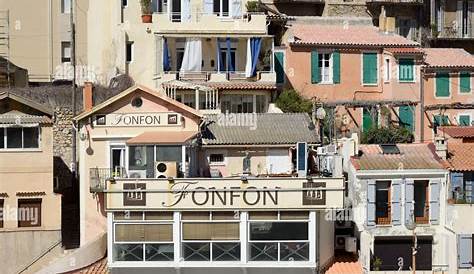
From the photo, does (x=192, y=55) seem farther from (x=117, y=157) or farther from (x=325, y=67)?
(x=117, y=157)

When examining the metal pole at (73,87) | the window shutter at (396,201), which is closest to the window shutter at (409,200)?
the window shutter at (396,201)

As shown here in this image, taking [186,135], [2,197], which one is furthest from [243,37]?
[2,197]

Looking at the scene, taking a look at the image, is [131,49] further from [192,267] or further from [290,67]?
[192,267]

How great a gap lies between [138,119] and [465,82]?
56.9 ft

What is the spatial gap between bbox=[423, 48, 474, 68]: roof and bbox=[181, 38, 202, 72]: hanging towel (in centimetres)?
1017

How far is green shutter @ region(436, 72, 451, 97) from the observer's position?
4891 centimetres

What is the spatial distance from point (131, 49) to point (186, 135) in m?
12.8

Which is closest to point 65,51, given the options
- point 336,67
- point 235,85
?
point 235,85

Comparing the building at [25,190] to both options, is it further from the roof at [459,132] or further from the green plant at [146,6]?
the roof at [459,132]

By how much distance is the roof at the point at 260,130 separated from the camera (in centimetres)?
3894

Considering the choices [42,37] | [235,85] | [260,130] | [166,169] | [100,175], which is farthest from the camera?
[42,37]

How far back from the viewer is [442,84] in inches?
1928

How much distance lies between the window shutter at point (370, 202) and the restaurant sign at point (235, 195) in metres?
1.96

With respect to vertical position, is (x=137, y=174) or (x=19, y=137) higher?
(x=19, y=137)
